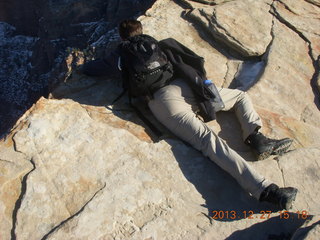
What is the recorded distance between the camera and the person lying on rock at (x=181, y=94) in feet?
11.0

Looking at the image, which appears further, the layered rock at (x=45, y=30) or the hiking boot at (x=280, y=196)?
the layered rock at (x=45, y=30)

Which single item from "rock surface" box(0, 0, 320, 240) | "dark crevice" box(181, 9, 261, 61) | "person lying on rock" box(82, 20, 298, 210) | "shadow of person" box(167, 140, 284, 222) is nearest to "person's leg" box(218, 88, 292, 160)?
"person lying on rock" box(82, 20, 298, 210)

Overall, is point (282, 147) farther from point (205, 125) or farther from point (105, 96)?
point (105, 96)

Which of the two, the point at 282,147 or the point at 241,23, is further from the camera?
the point at 241,23

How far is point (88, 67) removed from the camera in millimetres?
4137

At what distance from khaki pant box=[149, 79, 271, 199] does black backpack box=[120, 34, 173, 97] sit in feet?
0.32

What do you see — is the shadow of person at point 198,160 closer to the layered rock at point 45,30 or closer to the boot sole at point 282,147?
the boot sole at point 282,147

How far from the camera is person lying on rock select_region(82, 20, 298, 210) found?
11.0 feet

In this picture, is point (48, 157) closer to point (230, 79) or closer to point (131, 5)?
point (230, 79)

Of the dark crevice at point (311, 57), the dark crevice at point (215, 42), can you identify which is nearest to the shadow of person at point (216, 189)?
the dark crevice at point (311, 57)

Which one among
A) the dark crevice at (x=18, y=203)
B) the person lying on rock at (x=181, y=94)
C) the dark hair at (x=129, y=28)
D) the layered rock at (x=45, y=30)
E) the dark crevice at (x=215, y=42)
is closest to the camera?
the dark crevice at (x=18, y=203)

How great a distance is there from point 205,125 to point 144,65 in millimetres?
745

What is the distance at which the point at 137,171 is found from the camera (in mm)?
3248

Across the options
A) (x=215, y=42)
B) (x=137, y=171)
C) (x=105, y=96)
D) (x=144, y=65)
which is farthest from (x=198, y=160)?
(x=215, y=42)
